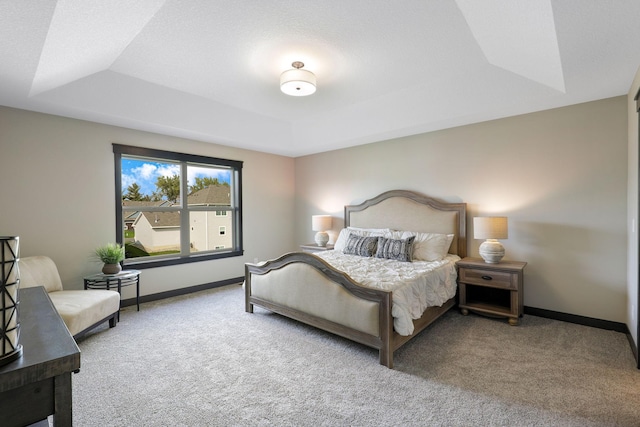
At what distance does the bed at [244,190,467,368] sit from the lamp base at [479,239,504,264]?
464 mm

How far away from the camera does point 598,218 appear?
3.24 metres

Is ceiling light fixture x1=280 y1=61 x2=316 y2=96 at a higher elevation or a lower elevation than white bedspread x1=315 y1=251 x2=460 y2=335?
higher

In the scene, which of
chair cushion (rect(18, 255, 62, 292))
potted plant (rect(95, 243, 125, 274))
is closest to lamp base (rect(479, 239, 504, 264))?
potted plant (rect(95, 243, 125, 274))

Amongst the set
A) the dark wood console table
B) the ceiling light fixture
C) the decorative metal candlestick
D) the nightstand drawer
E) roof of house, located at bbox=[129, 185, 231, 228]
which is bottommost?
the nightstand drawer

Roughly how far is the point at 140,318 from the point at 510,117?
16.8ft

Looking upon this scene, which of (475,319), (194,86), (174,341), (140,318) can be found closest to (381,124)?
(194,86)

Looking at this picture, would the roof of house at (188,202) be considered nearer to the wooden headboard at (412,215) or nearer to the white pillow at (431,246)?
the wooden headboard at (412,215)

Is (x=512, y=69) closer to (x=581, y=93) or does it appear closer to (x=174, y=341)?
(x=581, y=93)

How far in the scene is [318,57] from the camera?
2.93 metres

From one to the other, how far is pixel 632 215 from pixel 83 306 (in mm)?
5187

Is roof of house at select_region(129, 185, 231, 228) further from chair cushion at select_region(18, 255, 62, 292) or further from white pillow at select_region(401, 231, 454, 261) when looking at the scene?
white pillow at select_region(401, 231, 454, 261)

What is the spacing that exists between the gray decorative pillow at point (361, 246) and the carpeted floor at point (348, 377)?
1.28m

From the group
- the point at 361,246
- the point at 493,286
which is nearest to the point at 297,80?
the point at 361,246

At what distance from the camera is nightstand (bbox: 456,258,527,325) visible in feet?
10.9
